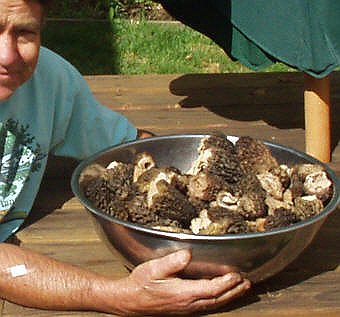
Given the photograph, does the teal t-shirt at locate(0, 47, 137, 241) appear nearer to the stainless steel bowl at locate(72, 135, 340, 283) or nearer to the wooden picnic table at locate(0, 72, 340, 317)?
the wooden picnic table at locate(0, 72, 340, 317)

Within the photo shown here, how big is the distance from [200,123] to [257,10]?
45 centimetres

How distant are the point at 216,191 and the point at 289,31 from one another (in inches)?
29.3

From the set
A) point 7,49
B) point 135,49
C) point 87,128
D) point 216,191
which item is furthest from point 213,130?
point 135,49

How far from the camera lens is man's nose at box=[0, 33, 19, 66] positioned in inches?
61.4

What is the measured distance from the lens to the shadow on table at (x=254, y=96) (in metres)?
2.62

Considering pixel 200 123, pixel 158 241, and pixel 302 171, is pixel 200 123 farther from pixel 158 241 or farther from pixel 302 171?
pixel 158 241

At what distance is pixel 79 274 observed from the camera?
1.55 m

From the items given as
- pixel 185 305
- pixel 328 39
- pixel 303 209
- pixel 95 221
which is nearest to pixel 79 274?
pixel 95 221

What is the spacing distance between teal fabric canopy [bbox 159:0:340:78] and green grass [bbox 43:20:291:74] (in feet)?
5.39

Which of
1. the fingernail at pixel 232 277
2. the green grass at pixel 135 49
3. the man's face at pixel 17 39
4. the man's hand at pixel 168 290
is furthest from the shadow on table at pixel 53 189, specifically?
the green grass at pixel 135 49

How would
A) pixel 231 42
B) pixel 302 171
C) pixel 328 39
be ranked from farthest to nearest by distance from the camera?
pixel 231 42 < pixel 328 39 < pixel 302 171

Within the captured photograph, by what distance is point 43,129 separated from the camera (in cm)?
187

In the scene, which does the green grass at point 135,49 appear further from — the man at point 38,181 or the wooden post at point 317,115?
the man at point 38,181

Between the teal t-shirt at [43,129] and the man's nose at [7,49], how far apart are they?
0.23 metres
